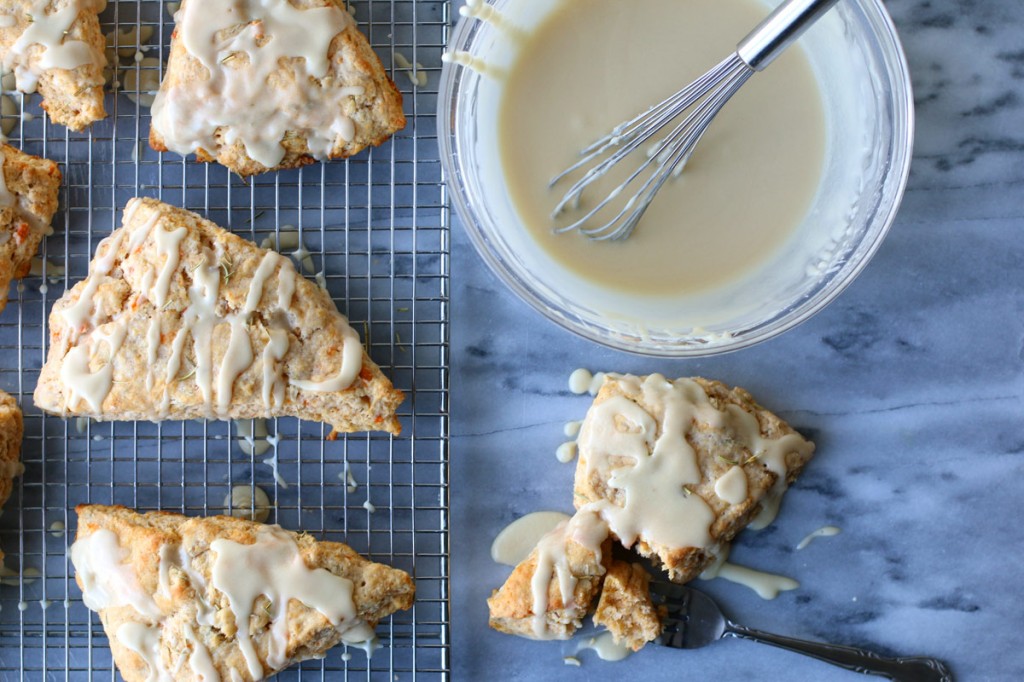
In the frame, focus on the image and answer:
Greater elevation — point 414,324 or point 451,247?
point 451,247

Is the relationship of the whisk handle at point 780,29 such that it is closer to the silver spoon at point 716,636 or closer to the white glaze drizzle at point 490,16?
the white glaze drizzle at point 490,16

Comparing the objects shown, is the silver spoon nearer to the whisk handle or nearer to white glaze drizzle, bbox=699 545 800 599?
white glaze drizzle, bbox=699 545 800 599

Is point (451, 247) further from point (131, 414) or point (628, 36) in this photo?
point (131, 414)

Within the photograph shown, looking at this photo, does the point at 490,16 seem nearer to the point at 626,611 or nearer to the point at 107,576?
the point at 626,611

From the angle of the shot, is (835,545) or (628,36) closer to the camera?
(628,36)

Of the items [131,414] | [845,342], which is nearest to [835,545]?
[845,342]

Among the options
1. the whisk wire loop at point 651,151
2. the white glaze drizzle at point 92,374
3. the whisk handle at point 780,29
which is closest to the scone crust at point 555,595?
the whisk wire loop at point 651,151

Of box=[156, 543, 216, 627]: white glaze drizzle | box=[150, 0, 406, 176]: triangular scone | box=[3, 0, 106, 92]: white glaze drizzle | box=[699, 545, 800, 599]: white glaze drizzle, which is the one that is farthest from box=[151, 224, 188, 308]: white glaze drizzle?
box=[699, 545, 800, 599]: white glaze drizzle
